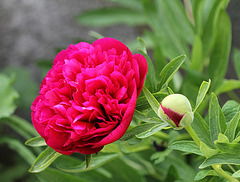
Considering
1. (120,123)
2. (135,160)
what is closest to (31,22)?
(135,160)

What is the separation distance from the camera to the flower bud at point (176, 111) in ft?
1.18

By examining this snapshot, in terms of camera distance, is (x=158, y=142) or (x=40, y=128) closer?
(x=40, y=128)

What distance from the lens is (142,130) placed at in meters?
0.42

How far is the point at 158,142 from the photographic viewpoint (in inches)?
24.7

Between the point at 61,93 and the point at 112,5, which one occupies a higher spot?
the point at 61,93

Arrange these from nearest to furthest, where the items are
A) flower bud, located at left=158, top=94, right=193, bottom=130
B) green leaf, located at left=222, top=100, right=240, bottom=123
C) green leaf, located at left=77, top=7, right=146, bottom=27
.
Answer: flower bud, located at left=158, top=94, right=193, bottom=130 → green leaf, located at left=222, top=100, right=240, bottom=123 → green leaf, located at left=77, top=7, right=146, bottom=27

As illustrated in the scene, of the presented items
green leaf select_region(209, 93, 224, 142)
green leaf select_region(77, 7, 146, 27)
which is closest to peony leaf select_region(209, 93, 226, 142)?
green leaf select_region(209, 93, 224, 142)

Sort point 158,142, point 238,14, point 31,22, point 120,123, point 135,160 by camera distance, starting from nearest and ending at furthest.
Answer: point 120,123
point 158,142
point 135,160
point 238,14
point 31,22

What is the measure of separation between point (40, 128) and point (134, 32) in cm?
79

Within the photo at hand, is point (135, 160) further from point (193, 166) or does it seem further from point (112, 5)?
point (112, 5)

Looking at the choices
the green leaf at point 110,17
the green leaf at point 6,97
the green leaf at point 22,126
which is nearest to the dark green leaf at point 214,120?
the green leaf at point 22,126

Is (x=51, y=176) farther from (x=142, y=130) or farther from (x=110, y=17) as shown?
(x=110, y=17)

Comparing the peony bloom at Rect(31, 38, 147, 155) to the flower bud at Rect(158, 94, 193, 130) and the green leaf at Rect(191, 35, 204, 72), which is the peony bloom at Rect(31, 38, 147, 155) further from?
the green leaf at Rect(191, 35, 204, 72)

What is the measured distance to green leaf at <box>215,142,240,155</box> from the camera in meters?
0.40
